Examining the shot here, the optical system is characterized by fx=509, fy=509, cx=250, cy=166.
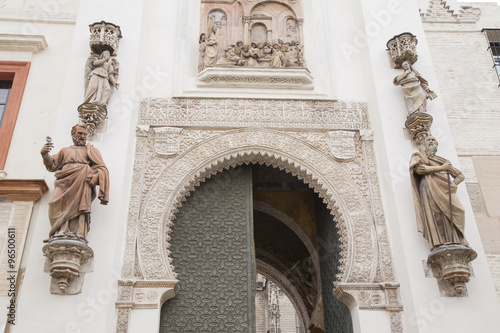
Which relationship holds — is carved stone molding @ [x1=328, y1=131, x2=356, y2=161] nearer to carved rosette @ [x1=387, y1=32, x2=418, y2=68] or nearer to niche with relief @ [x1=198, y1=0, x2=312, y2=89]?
niche with relief @ [x1=198, y1=0, x2=312, y2=89]

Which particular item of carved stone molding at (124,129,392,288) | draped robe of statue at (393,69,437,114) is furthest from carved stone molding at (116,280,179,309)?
draped robe of statue at (393,69,437,114)

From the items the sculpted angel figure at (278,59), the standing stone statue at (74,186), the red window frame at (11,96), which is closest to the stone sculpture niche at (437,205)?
the sculpted angel figure at (278,59)

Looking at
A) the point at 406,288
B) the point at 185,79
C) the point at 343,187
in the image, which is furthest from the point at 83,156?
the point at 406,288

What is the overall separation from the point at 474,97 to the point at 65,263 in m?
6.22

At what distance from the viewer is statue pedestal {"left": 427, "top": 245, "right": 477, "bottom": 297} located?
553cm

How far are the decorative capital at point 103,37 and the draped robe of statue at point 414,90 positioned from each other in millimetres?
3890

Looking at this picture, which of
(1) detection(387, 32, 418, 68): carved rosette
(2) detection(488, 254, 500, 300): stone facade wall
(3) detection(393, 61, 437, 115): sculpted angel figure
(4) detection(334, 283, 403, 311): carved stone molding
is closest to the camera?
(4) detection(334, 283, 403, 311): carved stone molding

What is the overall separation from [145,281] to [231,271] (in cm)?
116

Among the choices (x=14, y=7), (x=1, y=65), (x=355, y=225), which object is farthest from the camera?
(x=14, y=7)

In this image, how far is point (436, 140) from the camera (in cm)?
659

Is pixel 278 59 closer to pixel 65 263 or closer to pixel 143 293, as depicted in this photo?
pixel 143 293

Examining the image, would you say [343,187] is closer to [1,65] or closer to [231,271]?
[231,271]

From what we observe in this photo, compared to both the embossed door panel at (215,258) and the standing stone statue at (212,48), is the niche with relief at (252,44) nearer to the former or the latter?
the standing stone statue at (212,48)

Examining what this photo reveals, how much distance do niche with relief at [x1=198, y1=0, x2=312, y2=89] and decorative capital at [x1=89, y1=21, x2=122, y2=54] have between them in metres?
1.25
